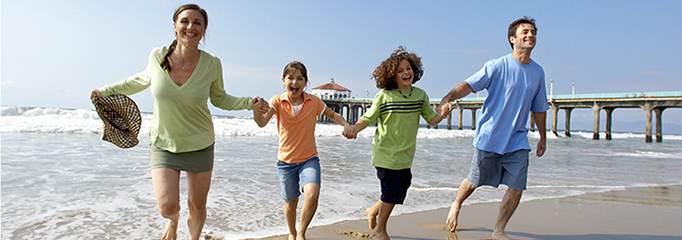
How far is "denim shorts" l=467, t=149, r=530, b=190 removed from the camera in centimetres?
299

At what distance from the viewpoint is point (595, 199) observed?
16.3ft

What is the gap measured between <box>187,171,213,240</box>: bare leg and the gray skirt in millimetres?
63

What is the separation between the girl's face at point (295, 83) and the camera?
294 cm

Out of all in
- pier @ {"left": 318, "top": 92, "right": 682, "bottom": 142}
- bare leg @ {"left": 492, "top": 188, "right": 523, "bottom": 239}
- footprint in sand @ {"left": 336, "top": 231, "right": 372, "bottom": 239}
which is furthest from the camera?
pier @ {"left": 318, "top": 92, "right": 682, "bottom": 142}

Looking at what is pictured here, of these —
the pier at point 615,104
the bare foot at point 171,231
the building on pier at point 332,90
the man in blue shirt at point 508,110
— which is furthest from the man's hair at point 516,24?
the building on pier at point 332,90

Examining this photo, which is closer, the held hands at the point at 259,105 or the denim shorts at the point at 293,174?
the held hands at the point at 259,105

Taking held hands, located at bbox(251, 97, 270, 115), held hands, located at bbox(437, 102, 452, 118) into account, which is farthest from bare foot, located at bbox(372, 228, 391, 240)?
held hands, located at bbox(251, 97, 270, 115)

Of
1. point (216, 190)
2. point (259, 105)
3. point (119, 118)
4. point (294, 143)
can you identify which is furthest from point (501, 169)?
point (216, 190)

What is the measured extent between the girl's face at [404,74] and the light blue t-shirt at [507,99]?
0.48m

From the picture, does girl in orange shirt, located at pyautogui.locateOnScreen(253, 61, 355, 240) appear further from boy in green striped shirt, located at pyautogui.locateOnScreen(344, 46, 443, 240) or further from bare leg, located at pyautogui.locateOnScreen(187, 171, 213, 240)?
bare leg, located at pyautogui.locateOnScreen(187, 171, 213, 240)

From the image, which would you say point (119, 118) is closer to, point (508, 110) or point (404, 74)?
point (404, 74)

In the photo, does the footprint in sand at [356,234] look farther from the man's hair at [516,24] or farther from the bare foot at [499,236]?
the man's hair at [516,24]

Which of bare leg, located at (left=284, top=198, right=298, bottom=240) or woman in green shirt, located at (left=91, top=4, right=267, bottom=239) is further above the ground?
woman in green shirt, located at (left=91, top=4, right=267, bottom=239)

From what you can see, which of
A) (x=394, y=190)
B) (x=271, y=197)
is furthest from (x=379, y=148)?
(x=271, y=197)
